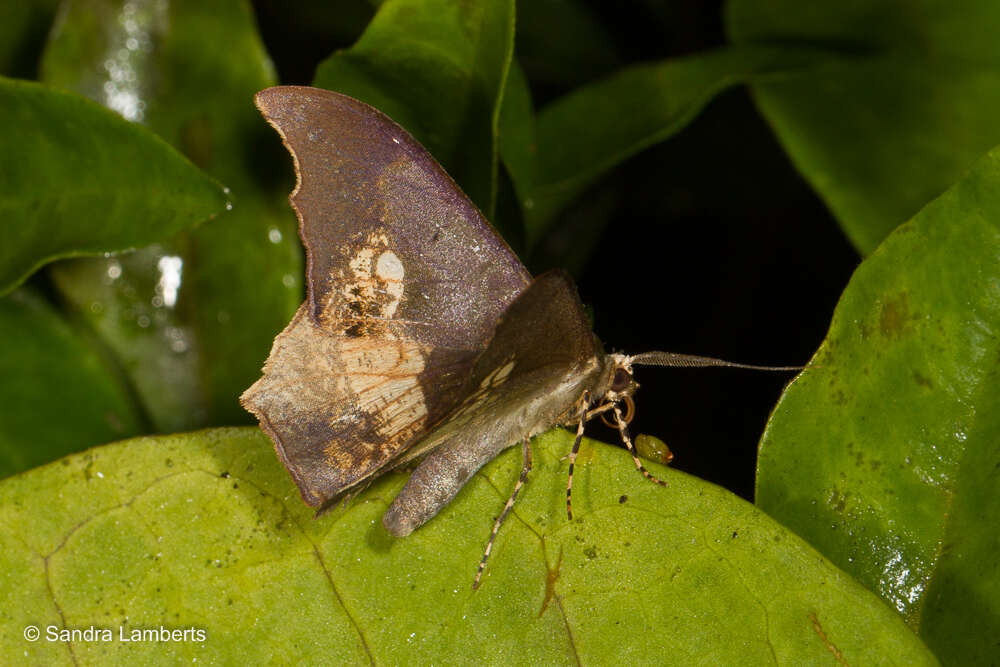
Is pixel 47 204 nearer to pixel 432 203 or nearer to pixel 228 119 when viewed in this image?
pixel 228 119

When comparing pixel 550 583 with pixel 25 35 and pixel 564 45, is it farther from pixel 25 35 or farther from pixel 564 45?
pixel 25 35

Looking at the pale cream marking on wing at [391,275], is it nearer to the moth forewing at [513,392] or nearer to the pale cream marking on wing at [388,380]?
the pale cream marking on wing at [388,380]

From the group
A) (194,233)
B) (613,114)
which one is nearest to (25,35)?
(194,233)

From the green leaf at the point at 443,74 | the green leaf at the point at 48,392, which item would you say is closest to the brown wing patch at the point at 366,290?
the green leaf at the point at 443,74

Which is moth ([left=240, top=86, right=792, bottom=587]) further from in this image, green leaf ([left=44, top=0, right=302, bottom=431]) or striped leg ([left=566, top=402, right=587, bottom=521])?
green leaf ([left=44, top=0, right=302, bottom=431])

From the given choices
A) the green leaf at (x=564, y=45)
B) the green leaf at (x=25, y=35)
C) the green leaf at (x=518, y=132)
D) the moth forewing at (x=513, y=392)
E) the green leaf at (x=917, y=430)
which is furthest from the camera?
the green leaf at (x=564, y=45)

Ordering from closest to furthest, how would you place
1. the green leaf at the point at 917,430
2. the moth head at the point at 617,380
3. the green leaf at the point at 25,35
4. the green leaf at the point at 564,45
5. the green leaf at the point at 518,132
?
the green leaf at the point at 917,430 → the moth head at the point at 617,380 → the green leaf at the point at 518,132 → the green leaf at the point at 25,35 → the green leaf at the point at 564,45

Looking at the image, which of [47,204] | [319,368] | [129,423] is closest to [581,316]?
[319,368]
